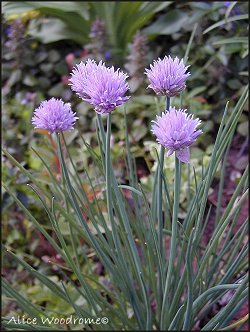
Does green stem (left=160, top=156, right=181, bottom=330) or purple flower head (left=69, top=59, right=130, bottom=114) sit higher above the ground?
purple flower head (left=69, top=59, right=130, bottom=114)

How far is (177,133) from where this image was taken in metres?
0.63

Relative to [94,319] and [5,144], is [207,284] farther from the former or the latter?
[5,144]

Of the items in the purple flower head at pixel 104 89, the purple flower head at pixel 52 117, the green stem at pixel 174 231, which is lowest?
the green stem at pixel 174 231

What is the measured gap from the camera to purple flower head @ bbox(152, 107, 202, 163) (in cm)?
63

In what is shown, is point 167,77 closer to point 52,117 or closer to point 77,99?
point 52,117

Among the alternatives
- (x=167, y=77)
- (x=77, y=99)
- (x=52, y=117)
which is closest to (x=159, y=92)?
(x=167, y=77)

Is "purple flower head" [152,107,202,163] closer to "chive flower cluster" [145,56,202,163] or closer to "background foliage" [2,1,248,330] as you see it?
"chive flower cluster" [145,56,202,163]

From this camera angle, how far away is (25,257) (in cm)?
164

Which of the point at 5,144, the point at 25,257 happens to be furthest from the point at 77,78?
the point at 5,144

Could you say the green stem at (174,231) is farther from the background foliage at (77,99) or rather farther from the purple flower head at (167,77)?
the background foliage at (77,99)

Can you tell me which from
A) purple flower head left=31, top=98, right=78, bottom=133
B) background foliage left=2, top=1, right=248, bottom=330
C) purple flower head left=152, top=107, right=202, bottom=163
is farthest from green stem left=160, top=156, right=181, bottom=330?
background foliage left=2, top=1, right=248, bottom=330

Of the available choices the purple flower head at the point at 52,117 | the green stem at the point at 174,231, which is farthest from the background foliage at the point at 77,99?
the purple flower head at the point at 52,117

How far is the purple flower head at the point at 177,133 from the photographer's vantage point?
2.08 feet

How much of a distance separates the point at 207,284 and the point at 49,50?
173 centimetres
